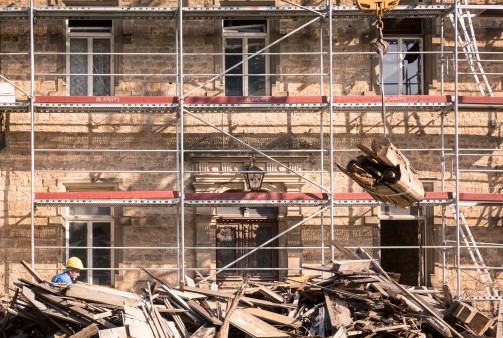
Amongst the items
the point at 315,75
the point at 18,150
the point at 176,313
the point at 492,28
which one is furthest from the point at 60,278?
the point at 492,28

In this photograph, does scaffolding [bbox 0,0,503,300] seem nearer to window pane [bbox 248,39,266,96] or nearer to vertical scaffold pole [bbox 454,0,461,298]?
vertical scaffold pole [bbox 454,0,461,298]

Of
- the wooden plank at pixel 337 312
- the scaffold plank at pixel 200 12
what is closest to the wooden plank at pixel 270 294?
the wooden plank at pixel 337 312

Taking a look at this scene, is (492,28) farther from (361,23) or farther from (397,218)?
(397,218)

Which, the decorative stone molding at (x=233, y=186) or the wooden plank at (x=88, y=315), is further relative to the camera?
the decorative stone molding at (x=233, y=186)

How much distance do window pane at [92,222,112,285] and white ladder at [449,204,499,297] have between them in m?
6.18

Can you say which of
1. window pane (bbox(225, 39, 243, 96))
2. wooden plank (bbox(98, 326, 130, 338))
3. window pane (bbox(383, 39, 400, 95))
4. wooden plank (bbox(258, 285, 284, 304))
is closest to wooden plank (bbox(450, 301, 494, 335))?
wooden plank (bbox(258, 285, 284, 304))

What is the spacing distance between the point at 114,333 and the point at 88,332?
66cm

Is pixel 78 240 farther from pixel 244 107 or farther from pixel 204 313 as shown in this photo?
pixel 204 313

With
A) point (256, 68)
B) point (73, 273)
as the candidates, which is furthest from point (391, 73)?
point (73, 273)

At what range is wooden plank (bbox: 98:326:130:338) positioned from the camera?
16.9 meters

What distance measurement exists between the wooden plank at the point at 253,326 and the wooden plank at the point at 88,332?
1.88m

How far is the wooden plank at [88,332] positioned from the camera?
57.1 feet

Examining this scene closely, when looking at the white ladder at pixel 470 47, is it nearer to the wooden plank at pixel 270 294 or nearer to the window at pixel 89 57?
the wooden plank at pixel 270 294

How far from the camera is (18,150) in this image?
23.0m
